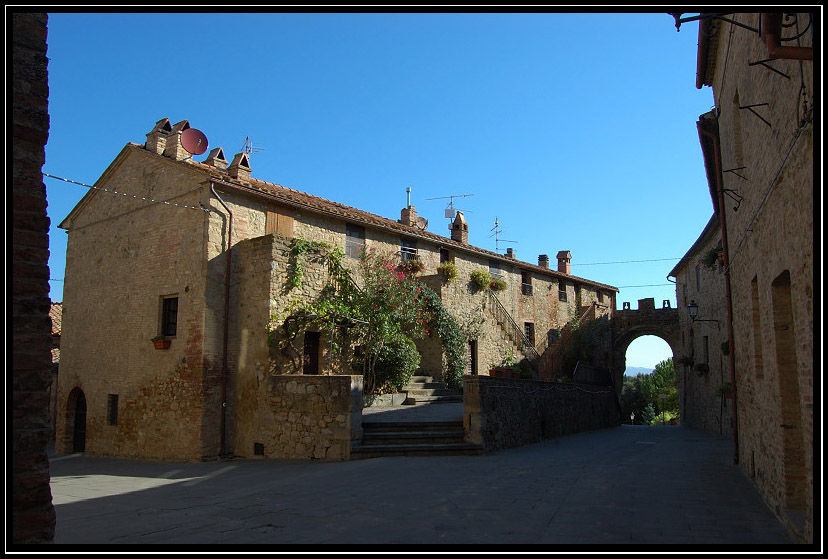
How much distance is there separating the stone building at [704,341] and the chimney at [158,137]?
15.1 meters

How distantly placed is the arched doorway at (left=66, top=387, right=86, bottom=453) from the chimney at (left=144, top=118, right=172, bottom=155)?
751 cm

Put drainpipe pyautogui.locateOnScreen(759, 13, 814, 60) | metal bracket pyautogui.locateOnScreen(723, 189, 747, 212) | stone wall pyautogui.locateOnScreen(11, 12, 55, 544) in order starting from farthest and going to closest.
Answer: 1. metal bracket pyautogui.locateOnScreen(723, 189, 747, 212)
2. drainpipe pyautogui.locateOnScreen(759, 13, 814, 60)
3. stone wall pyautogui.locateOnScreen(11, 12, 55, 544)

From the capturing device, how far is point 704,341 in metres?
22.1

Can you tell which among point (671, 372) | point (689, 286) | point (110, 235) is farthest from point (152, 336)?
point (671, 372)

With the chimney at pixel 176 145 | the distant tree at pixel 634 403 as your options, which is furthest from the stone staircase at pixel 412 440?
the distant tree at pixel 634 403

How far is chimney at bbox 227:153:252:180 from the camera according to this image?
1561cm

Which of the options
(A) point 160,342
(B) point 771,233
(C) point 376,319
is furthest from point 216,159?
(B) point 771,233

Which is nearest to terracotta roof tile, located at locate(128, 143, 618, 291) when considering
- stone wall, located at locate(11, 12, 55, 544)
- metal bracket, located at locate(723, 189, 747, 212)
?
stone wall, located at locate(11, 12, 55, 544)

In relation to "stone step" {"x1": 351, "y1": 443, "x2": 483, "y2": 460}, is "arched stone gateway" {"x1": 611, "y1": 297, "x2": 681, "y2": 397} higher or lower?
higher

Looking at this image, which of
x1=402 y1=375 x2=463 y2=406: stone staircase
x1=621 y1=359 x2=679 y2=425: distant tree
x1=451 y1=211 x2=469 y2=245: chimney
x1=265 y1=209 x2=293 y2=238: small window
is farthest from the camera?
x1=621 y1=359 x2=679 y2=425: distant tree

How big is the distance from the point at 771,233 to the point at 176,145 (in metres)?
14.4

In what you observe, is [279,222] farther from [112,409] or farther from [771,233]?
[771,233]

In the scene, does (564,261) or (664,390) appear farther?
(664,390)

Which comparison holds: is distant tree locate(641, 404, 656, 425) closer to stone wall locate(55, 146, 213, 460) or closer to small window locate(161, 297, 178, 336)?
stone wall locate(55, 146, 213, 460)
